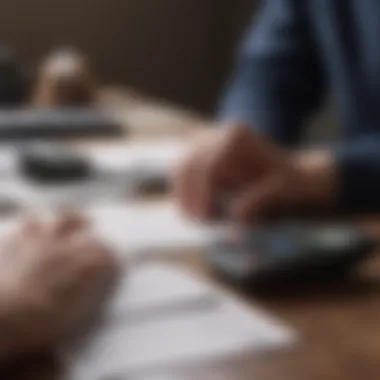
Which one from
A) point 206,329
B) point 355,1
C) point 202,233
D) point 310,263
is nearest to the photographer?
point 206,329

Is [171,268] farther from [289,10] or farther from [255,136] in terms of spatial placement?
[289,10]

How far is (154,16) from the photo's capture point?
293 centimetres

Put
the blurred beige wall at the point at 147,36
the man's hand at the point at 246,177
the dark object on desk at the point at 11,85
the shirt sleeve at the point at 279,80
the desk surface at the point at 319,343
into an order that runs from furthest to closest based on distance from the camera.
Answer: the blurred beige wall at the point at 147,36, the dark object on desk at the point at 11,85, the shirt sleeve at the point at 279,80, the man's hand at the point at 246,177, the desk surface at the point at 319,343

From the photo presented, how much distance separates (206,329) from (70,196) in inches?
16.7

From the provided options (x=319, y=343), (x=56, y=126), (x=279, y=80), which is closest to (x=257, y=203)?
(x=319, y=343)

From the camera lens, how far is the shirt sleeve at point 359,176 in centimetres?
104

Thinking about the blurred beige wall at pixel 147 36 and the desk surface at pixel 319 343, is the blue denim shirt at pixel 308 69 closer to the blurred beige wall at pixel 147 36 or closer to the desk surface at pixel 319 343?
the desk surface at pixel 319 343

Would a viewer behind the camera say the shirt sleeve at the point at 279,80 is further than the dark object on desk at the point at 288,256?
Yes

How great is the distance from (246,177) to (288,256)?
10.7 inches

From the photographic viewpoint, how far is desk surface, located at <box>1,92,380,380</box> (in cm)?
59

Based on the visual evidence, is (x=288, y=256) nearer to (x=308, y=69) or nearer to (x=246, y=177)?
(x=246, y=177)

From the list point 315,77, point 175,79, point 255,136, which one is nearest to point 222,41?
point 175,79

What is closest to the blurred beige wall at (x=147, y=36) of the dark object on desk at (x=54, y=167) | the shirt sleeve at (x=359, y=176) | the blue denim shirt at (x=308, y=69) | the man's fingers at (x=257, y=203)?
the blue denim shirt at (x=308, y=69)

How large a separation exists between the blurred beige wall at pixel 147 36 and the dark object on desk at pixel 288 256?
2066mm
